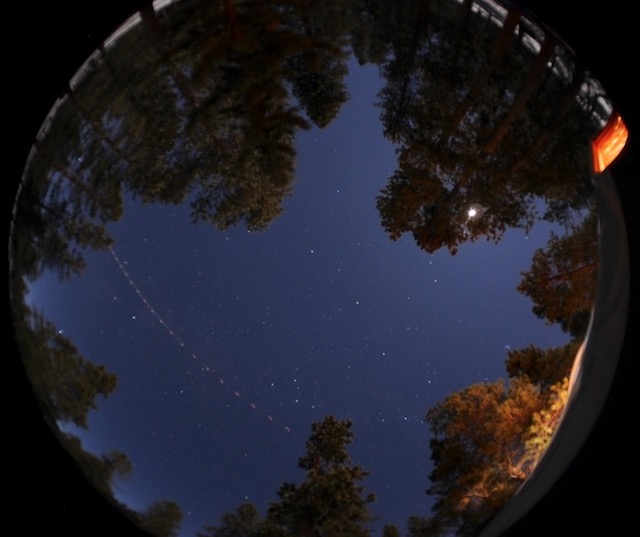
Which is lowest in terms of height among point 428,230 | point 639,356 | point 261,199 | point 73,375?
point 639,356

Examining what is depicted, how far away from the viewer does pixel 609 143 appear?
10.8ft

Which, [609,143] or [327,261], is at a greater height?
[609,143]

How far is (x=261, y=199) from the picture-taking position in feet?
10.8

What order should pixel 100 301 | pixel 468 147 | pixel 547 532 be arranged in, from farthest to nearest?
1. pixel 547 532
2. pixel 100 301
3. pixel 468 147

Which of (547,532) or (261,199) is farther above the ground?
(261,199)

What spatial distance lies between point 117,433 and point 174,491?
18.4 inches

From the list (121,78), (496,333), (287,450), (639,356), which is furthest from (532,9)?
(287,450)

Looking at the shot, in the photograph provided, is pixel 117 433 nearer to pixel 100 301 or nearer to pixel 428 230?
pixel 100 301

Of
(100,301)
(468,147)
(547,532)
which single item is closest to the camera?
(468,147)

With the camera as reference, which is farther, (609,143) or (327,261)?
(327,261)

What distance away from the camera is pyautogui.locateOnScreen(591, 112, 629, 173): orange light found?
326 centimetres

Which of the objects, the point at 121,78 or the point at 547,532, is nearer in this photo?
the point at 121,78

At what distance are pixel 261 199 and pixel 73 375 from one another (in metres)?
1.49

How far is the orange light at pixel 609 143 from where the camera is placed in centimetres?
326
